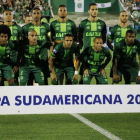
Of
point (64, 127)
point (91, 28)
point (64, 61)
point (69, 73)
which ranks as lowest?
point (64, 127)

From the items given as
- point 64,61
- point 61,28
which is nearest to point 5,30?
point 61,28

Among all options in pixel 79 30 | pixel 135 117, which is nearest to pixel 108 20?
pixel 79 30

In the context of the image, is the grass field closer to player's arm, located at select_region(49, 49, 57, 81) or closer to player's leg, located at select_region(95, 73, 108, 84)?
player's leg, located at select_region(95, 73, 108, 84)

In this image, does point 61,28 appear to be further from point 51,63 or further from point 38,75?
point 38,75

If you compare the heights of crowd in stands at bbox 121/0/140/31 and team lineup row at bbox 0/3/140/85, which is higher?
team lineup row at bbox 0/3/140/85

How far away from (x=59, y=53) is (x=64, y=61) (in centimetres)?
23

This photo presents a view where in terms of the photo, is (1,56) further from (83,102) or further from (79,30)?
(83,102)

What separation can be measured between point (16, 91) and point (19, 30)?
344 centimetres

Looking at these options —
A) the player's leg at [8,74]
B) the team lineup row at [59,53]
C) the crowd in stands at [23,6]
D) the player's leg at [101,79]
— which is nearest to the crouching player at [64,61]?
the team lineup row at [59,53]

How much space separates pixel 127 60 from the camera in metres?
10.7

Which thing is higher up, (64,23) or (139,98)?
(64,23)

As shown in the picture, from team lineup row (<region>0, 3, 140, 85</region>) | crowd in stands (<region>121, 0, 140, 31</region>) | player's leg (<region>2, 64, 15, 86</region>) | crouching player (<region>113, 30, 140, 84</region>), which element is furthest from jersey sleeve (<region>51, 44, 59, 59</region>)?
crowd in stands (<region>121, 0, 140, 31</region>)

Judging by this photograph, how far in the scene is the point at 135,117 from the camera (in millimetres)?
9016

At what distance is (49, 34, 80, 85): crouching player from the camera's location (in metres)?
10.3
